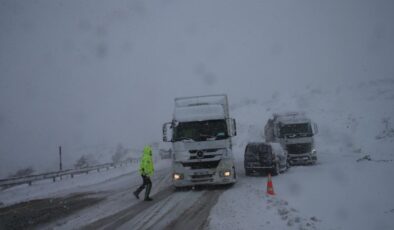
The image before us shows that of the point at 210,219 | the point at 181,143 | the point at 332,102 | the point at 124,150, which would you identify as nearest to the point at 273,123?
the point at 181,143

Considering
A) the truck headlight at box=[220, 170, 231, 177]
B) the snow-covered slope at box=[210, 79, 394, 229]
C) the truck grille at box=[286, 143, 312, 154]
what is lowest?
the snow-covered slope at box=[210, 79, 394, 229]

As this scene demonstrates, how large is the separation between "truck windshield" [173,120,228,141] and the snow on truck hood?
174mm

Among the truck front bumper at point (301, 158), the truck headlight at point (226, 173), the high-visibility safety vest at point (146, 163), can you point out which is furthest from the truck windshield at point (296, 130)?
the high-visibility safety vest at point (146, 163)

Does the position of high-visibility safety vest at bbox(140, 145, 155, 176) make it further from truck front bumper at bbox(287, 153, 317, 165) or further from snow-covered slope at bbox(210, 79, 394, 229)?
truck front bumper at bbox(287, 153, 317, 165)

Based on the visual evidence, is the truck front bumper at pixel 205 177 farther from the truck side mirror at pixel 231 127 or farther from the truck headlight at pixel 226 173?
the truck side mirror at pixel 231 127

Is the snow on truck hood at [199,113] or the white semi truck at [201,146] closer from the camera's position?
the white semi truck at [201,146]

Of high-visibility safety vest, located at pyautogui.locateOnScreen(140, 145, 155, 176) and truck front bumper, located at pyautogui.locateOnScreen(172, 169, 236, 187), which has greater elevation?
high-visibility safety vest, located at pyautogui.locateOnScreen(140, 145, 155, 176)

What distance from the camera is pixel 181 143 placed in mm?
15211

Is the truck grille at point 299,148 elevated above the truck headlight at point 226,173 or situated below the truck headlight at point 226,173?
above

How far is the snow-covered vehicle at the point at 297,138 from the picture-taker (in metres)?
25.1

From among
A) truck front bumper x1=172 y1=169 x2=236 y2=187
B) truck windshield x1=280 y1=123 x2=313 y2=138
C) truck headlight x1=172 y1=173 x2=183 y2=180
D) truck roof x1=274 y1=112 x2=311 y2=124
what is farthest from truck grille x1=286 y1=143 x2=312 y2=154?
truck headlight x1=172 y1=173 x2=183 y2=180

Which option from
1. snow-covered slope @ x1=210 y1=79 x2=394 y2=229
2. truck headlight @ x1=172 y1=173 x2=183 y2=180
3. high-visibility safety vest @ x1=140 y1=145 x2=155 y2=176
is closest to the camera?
snow-covered slope @ x1=210 y1=79 x2=394 y2=229

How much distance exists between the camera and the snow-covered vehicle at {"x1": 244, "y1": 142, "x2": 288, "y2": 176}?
66.0 ft

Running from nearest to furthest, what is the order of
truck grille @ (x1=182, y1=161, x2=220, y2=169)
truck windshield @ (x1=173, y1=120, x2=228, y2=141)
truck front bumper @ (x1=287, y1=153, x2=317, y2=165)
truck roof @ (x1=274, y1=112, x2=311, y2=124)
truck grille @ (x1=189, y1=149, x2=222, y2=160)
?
truck grille @ (x1=189, y1=149, x2=222, y2=160) < truck grille @ (x1=182, y1=161, x2=220, y2=169) < truck windshield @ (x1=173, y1=120, x2=228, y2=141) < truck front bumper @ (x1=287, y1=153, x2=317, y2=165) < truck roof @ (x1=274, y1=112, x2=311, y2=124)
